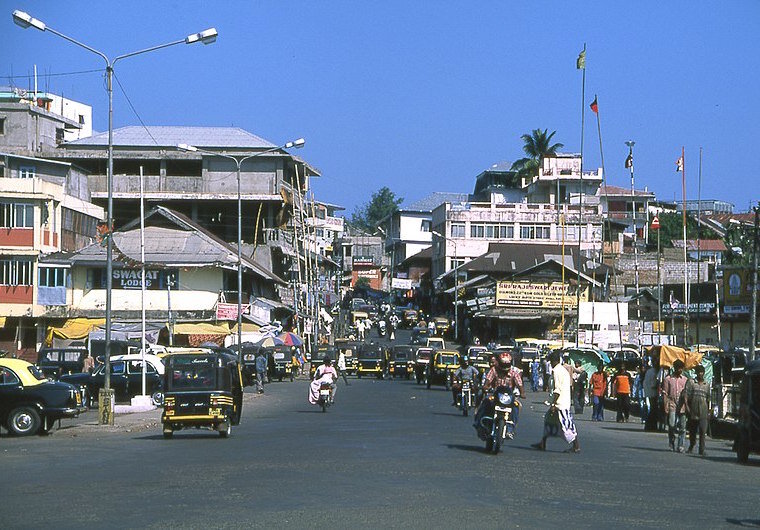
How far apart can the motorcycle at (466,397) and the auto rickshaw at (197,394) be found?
9.44 m

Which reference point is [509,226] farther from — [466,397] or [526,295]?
[466,397]

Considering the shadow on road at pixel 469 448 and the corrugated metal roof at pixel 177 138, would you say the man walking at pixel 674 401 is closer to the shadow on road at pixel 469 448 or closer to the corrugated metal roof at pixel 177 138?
the shadow on road at pixel 469 448

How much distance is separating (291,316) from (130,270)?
86.2 feet

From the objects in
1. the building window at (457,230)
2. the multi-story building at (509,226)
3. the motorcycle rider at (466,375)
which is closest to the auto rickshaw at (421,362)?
the motorcycle rider at (466,375)

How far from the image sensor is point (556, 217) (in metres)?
107

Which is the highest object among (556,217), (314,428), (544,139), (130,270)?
(544,139)

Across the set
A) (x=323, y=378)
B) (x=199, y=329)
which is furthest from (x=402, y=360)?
(x=323, y=378)

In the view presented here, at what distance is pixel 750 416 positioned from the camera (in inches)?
790

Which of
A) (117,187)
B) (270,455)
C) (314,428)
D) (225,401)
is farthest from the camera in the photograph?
(117,187)

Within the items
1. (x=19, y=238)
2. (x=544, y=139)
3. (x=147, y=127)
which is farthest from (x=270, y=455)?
(x=544, y=139)

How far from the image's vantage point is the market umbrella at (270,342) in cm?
6254

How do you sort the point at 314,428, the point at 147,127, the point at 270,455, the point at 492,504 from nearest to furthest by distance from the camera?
the point at 492,504
the point at 270,455
the point at 314,428
the point at 147,127

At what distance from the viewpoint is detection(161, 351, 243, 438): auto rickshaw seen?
24234mm

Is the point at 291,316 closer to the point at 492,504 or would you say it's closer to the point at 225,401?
the point at 225,401
